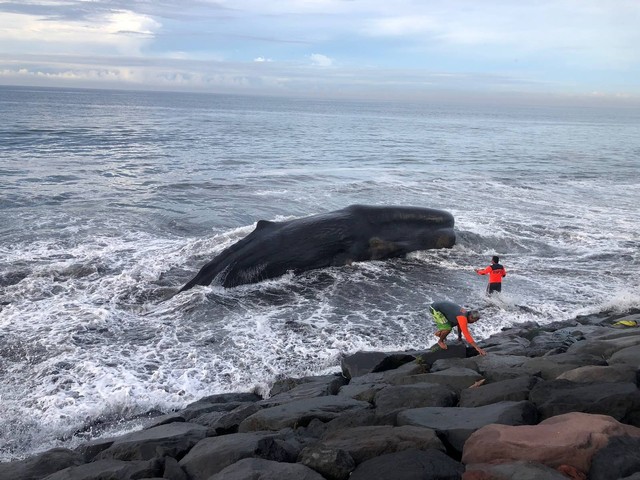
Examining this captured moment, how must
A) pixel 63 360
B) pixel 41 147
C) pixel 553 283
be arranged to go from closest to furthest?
1. pixel 63 360
2. pixel 553 283
3. pixel 41 147

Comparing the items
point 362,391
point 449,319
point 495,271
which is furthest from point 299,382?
point 495,271

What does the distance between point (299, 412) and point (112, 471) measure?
2.40 m

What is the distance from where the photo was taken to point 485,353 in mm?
10352

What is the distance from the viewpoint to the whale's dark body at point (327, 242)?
15.2 metres

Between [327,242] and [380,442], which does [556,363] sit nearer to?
[380,442]

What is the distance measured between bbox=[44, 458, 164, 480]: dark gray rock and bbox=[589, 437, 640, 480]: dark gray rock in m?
4.42

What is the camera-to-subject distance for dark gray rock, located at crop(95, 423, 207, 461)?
7.21 m

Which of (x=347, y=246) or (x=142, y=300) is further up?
(x=347, y=246)

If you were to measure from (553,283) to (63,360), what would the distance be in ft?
38.6

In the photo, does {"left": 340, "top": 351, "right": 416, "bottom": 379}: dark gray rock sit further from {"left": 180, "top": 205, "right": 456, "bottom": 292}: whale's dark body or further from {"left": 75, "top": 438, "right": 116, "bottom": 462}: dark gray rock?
{"left": 180, "top": 205, "right": 456, "bottom": 292}: whale's dark body

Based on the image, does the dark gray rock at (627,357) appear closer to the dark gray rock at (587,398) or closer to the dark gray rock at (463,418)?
the dark gray rock at (587,398)

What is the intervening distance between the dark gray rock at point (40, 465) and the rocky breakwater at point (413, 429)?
1 centimetres

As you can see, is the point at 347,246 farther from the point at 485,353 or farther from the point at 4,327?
the point at 4,327

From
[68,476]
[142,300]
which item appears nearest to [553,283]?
[142,300]
